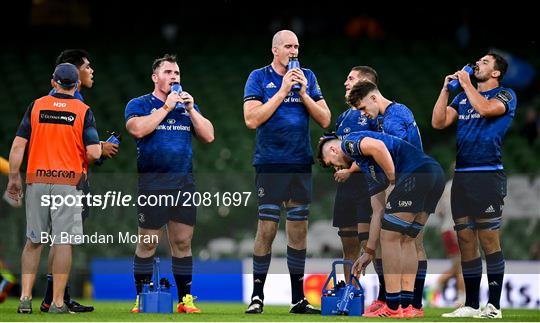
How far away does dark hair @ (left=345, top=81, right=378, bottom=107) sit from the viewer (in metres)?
8.95

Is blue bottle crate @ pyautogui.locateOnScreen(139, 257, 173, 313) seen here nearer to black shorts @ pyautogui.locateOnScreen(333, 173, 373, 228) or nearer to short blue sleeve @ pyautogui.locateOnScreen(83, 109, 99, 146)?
short blue sleeve @ pyautogui.locateOnScreen(83, 109, 99, 146)

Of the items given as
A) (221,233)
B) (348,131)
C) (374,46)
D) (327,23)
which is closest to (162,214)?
(348,131)

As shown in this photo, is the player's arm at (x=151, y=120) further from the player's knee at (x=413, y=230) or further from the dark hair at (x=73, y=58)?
the player's knee at (x=413, y=230)

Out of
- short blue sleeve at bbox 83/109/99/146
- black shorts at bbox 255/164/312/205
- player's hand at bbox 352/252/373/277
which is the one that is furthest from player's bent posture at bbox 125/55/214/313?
player's hand at bbox 352/252/373/277

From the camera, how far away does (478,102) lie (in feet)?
29.9

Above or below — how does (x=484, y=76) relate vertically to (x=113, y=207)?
above

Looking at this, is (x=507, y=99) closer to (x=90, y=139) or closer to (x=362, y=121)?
(x=362, y=121)

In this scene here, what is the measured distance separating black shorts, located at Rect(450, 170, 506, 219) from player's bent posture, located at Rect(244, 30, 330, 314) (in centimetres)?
122

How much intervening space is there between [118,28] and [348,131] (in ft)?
41.8

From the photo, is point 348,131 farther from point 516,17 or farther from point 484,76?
point 516,17

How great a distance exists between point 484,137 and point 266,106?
1762 mm

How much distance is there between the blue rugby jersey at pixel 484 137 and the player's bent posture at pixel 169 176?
2.07m

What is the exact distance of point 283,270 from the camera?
39.2ft

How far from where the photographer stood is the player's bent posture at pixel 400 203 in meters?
8.55
